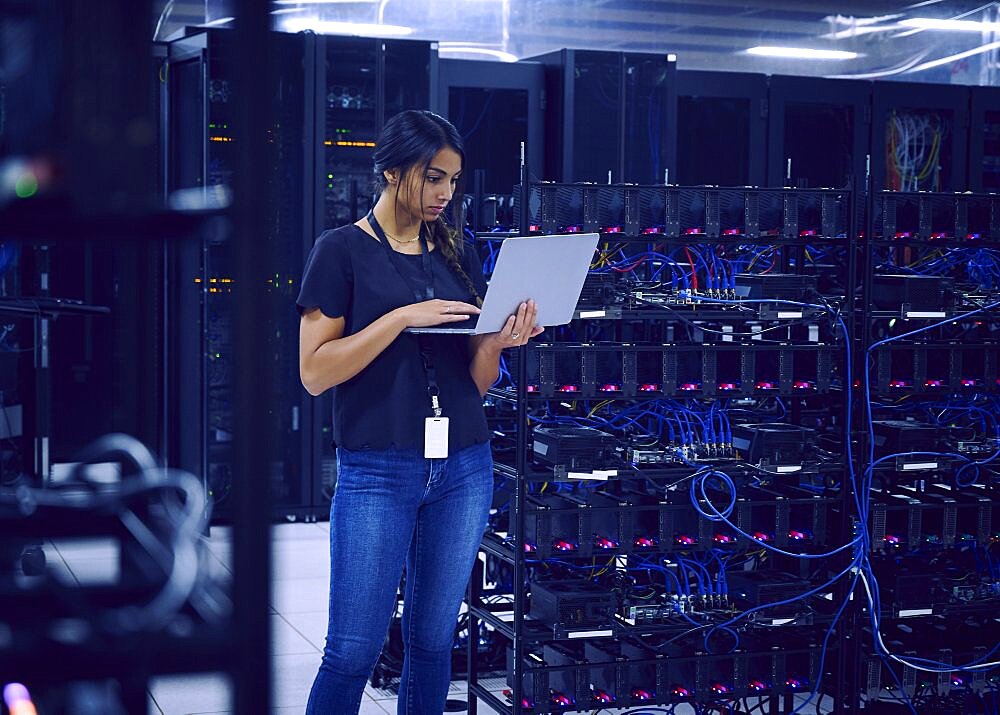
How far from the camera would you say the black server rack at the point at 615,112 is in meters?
6.36

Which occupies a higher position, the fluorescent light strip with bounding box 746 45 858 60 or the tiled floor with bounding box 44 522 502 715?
the fluorescent light strip with bounding box 746 45 858 60

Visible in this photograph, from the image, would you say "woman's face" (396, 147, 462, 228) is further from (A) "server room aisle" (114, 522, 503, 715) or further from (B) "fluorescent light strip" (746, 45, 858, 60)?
(B) "fluorescent light strip" (746, 45, 858, 60)

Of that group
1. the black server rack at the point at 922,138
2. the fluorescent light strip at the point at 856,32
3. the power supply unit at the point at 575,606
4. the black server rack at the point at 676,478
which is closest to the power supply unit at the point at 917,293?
the black server rack at the point at 676,478

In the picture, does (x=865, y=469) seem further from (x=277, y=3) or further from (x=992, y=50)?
(x=992, y=50)

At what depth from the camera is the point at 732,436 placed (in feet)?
12.0

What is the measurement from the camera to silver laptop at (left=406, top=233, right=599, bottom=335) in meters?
2.35

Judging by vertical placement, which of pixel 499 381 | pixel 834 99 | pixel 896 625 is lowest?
pixel 896 625

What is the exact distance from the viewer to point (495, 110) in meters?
6.61

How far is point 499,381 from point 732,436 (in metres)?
0.73

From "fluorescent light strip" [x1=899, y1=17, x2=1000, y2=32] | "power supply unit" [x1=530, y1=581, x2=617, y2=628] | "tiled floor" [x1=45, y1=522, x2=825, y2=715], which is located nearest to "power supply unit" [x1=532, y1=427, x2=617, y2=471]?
"power supply unit" [x1=530, y1=581, x2=617, y2=628]

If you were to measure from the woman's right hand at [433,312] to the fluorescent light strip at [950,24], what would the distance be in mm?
7874

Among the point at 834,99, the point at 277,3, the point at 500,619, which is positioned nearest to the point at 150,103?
the point at 277,3

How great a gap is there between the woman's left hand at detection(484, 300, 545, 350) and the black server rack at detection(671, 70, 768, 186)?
467 cm

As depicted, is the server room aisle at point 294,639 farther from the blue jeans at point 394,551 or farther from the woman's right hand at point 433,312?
the woman's right hand at point 433,312
